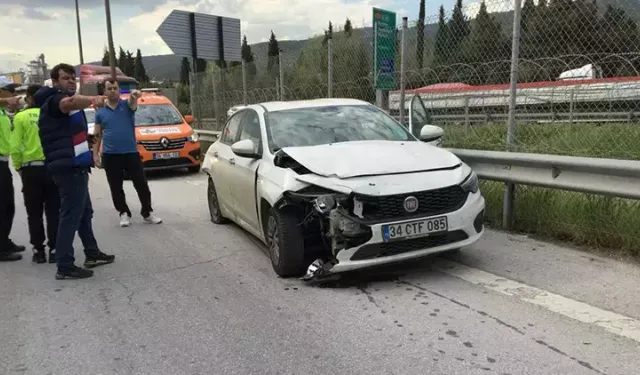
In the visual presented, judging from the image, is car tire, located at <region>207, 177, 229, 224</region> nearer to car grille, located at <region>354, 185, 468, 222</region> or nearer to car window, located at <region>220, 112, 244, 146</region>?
car window, located at <region>220, 112, 244, 146</region>

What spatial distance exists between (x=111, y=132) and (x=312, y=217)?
373cm

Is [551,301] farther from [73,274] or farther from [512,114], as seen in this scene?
[73,274]

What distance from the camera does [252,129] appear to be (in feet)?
18.9

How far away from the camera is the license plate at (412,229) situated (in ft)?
13.4

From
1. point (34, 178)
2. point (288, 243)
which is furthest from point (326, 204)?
point (34, 178)

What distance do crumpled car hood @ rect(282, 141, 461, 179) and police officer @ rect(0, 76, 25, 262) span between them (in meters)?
3.11

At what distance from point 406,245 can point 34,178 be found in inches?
153

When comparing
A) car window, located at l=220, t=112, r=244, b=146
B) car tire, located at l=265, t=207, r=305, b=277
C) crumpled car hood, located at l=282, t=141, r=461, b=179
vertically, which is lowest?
car tire, located at l=265, t=207, r=305, b=277

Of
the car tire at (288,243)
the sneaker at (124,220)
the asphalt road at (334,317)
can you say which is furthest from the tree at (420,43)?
the sneaker at (124,220)

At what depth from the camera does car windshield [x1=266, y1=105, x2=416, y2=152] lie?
5.22m

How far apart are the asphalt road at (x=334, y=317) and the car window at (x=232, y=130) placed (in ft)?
5.09

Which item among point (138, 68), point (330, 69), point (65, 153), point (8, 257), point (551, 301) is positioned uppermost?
point (138, 68)

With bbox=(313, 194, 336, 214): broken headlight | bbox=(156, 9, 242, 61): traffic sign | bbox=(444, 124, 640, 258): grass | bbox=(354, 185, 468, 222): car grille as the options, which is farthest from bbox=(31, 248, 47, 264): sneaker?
bbox=(156, 9, 242, 61): traffic sign

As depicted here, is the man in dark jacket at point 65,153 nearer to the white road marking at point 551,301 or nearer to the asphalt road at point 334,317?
the asphalt road at point 334,317
